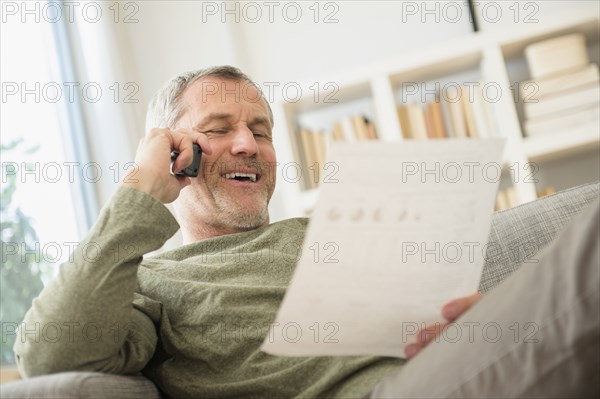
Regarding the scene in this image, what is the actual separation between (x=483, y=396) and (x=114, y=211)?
64cm

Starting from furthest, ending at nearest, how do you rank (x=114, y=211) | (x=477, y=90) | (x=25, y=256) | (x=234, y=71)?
(x=477, y=90), (x=25, y=256), (x=234, y=71), (x=114, y=211)

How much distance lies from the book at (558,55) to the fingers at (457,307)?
6.68ft

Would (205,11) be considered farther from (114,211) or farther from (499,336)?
(499,336)

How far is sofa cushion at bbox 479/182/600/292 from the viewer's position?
58.5 inches

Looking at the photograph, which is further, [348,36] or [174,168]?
[348,36]

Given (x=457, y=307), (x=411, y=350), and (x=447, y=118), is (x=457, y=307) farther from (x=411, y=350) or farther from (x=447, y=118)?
(x=447, y=118)

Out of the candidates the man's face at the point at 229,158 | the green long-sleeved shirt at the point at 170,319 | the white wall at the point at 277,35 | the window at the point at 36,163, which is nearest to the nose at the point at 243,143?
the man's face at the point at 229,158

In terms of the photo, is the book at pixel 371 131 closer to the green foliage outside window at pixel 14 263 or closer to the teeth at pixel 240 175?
the green foliage outside window at pixel 14 263

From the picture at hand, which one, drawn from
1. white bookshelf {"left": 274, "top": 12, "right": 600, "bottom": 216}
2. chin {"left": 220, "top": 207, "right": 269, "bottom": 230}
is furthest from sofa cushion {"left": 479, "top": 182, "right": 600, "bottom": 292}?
white bookshelf {"left": 274, "top": 12, "right": 600, "bottom": 216}

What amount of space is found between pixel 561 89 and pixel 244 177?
162 cm

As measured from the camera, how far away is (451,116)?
307 cm

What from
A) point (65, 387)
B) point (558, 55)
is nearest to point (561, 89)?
point (558, 55)

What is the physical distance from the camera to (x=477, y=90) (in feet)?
9.93

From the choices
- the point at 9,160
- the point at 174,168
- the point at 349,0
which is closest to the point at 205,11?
the point at 349,0
